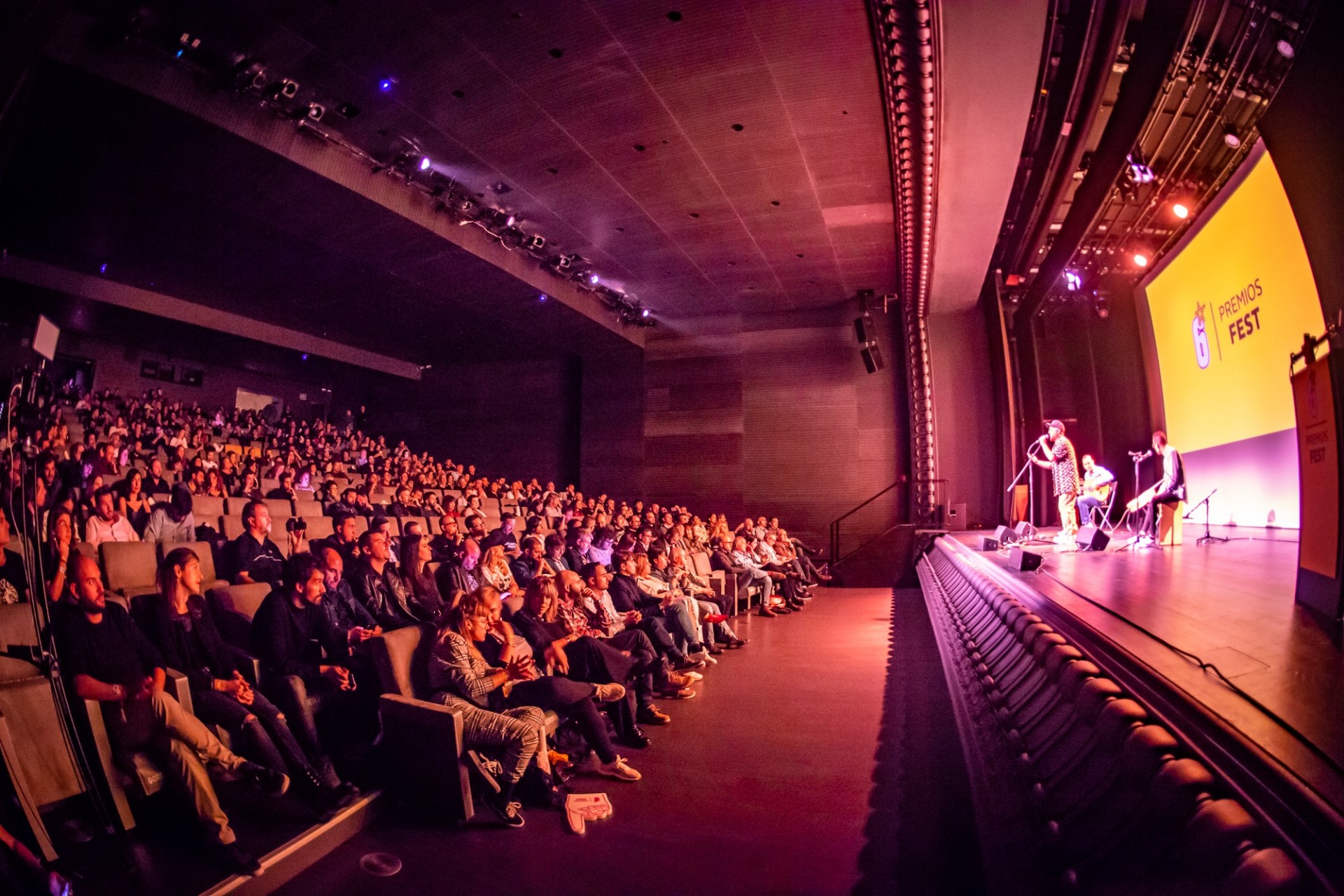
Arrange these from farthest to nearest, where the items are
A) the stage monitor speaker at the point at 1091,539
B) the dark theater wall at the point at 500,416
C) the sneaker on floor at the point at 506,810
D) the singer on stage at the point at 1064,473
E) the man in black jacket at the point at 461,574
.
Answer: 1. the dark theater wall at the point at 500,416
2. the singer on stage at the point at 1064,473
3. the stage monitor speaker at the point at 1091,539
4. the man in black jacket at the point at 461,574
5. the sneaker on floor at the point at 506,810

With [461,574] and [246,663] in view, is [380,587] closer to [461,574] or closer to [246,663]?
[461,574]

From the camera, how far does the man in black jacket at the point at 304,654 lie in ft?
8.44

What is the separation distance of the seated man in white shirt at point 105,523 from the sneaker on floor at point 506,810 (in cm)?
326

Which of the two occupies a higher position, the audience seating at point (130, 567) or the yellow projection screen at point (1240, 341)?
the yellow projection screen at point (1240, 341)

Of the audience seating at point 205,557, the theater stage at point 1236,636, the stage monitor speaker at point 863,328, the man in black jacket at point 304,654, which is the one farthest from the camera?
the stage monitor speaker at point 863,328

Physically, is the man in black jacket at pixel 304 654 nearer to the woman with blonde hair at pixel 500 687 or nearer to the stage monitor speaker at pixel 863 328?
the woman with blonde hair at pixel 500 687

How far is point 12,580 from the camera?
290cm

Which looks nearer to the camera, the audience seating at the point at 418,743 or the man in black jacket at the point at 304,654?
the audience seating at the point at 418,743

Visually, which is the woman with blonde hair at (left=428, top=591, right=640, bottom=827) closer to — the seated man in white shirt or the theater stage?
the theater stage

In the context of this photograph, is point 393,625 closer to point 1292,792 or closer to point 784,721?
point 784,721

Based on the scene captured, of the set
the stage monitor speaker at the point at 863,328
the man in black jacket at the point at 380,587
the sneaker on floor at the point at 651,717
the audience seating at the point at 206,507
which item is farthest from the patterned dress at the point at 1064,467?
the audience seating at the point at 206,507

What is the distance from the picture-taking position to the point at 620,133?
5.87 meters

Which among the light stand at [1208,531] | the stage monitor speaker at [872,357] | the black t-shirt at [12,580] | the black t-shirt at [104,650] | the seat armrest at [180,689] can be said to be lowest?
the seat armrest at [180,689]

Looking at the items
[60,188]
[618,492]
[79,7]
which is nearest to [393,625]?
[79,7]
